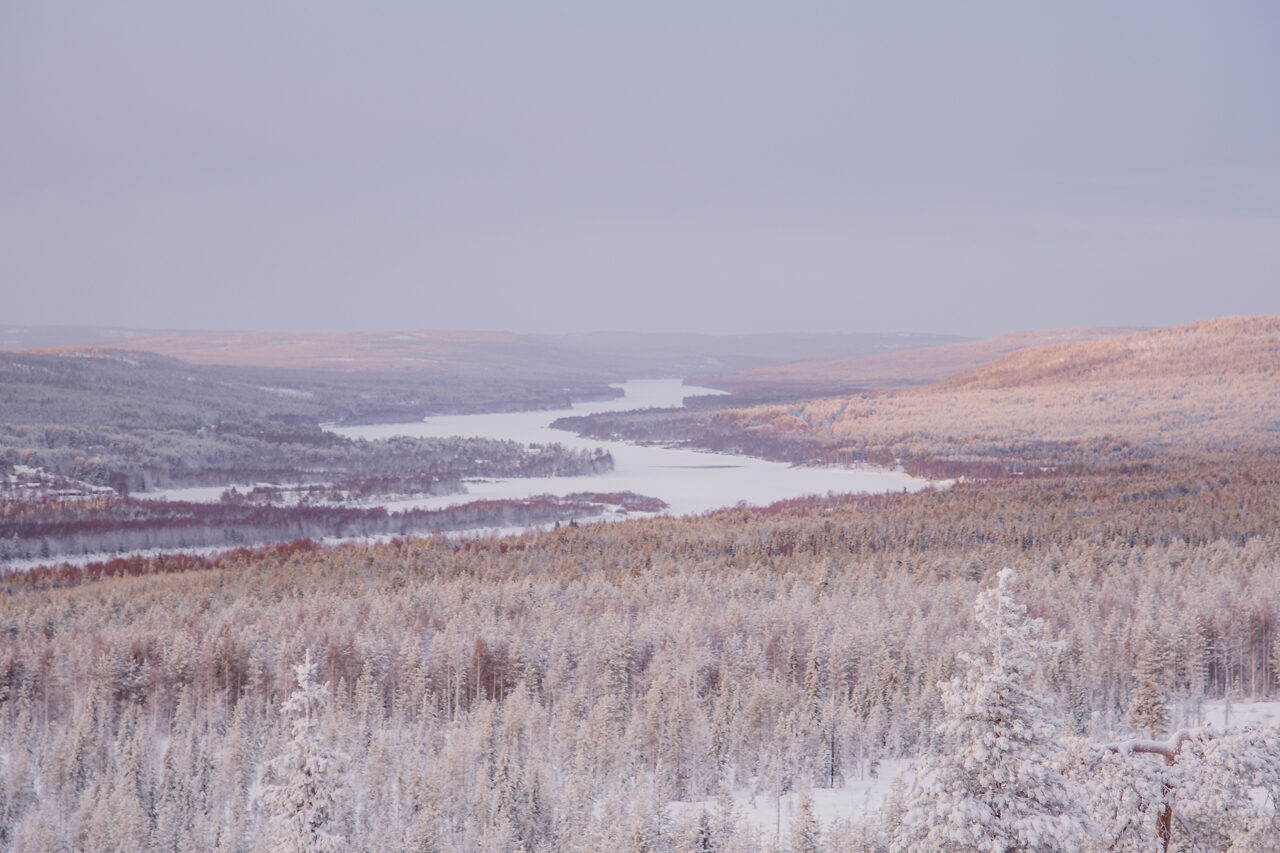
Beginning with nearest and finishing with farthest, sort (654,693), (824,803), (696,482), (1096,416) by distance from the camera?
(824,803) → (654,693) → (696,482) → (1096,416)

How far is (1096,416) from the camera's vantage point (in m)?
162

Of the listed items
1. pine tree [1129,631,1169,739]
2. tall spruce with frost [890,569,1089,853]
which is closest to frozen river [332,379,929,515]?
pine tree [1129,631,1169,739]

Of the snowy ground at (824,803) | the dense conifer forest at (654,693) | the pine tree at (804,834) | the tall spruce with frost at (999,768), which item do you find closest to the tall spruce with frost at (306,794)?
the dense conifer forest at (654,693)

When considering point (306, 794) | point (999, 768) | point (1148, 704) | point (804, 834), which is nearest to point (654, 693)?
point (804, 834)

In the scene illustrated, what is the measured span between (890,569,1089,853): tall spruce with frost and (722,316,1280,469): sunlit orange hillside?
123m

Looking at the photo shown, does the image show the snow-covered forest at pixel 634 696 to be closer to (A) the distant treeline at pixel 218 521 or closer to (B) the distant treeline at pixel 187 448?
(A) the distant treeline at pixel 218 521

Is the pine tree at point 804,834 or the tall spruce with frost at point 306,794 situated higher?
the tall spruce with frost at point 306,794

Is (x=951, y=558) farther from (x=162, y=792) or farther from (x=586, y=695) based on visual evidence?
(x=162, y=792)

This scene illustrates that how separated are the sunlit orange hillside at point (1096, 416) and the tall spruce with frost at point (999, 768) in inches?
4851

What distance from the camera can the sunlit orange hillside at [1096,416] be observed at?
447 feet

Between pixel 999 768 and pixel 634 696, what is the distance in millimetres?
30550

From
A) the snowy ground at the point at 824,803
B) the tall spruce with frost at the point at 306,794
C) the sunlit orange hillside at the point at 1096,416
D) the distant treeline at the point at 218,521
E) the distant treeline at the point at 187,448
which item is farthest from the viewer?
the sunlit orange hillside at the point at 1096,416

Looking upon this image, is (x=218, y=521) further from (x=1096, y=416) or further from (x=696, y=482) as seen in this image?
(x=1096, y=416)

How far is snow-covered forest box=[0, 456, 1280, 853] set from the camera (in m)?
11.3
